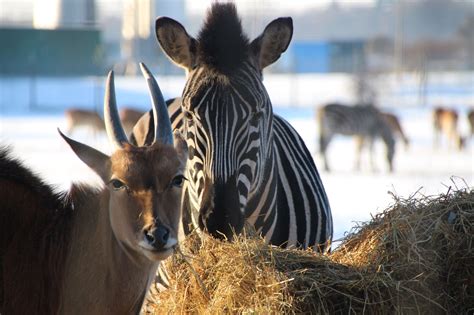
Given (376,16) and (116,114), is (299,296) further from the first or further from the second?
(376,16)

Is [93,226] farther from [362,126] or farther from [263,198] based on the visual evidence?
[362,126]

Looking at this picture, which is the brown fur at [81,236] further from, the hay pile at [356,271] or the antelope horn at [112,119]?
the hay pile at [356,271]

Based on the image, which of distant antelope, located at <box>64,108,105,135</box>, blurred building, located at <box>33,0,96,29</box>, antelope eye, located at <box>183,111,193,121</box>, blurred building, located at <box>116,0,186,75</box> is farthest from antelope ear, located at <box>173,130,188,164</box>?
blurred building, located at <box>116,0,186,75</box>

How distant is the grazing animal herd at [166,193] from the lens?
505 cm

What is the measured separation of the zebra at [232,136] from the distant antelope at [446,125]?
935 inches

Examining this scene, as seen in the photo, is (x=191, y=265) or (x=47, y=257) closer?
(x=47, y=257)

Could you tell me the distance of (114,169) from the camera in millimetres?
5086

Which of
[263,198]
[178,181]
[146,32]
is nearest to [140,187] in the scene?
[178,181]

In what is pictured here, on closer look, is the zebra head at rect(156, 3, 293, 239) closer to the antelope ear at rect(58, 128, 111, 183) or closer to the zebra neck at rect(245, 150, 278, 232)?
the zebra neck at rect(245, 150, 278, 232)

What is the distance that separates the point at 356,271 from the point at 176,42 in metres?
2.01

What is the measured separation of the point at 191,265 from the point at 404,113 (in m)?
38.0

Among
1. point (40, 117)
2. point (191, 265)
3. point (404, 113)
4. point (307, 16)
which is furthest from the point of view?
point (307, 16)

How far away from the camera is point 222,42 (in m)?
6.21

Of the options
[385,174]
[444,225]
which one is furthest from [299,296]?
[385,174]
